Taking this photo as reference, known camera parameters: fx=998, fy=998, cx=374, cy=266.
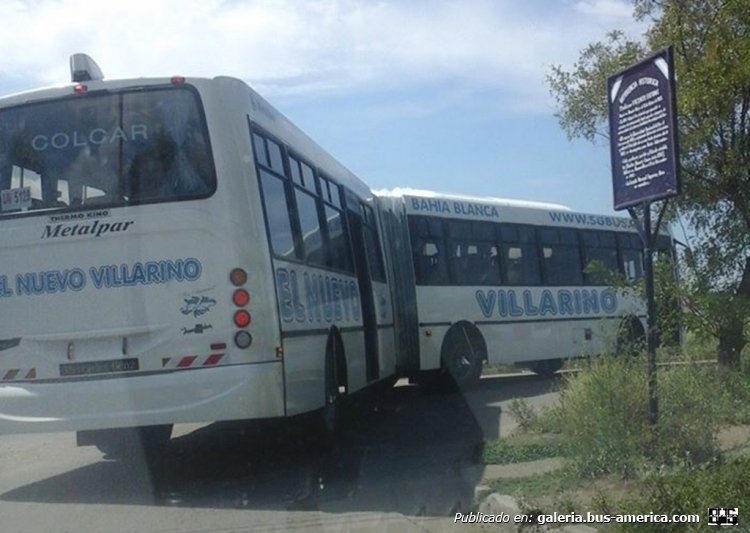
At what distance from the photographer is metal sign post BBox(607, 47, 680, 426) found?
784 centimetres

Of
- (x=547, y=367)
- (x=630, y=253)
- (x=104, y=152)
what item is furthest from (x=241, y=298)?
(x=630, y=253)

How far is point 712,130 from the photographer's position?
1046 centimetres

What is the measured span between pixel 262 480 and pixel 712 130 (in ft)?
19.2

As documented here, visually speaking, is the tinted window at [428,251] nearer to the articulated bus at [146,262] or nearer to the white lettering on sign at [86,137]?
the articulated bus at [146,262]

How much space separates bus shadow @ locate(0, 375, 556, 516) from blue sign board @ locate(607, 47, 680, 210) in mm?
2885

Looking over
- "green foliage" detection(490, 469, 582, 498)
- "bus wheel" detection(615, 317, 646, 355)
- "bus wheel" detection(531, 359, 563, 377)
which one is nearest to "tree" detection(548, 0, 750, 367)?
"bus wheel" detection(615, 317, 646, 355)

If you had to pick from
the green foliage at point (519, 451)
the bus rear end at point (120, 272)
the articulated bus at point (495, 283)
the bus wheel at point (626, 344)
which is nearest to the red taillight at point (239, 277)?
the bus rear end at point (120, 272)

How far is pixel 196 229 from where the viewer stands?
8.65 metres

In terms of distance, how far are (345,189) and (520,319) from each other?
4.79 meters

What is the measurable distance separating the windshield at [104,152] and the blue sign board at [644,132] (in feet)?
11.5

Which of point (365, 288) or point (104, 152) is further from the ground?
point (104, 152)

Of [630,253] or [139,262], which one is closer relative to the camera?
[139,262]

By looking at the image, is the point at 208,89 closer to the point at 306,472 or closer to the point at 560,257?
the point at 306,472

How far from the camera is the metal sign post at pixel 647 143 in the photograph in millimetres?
7844
